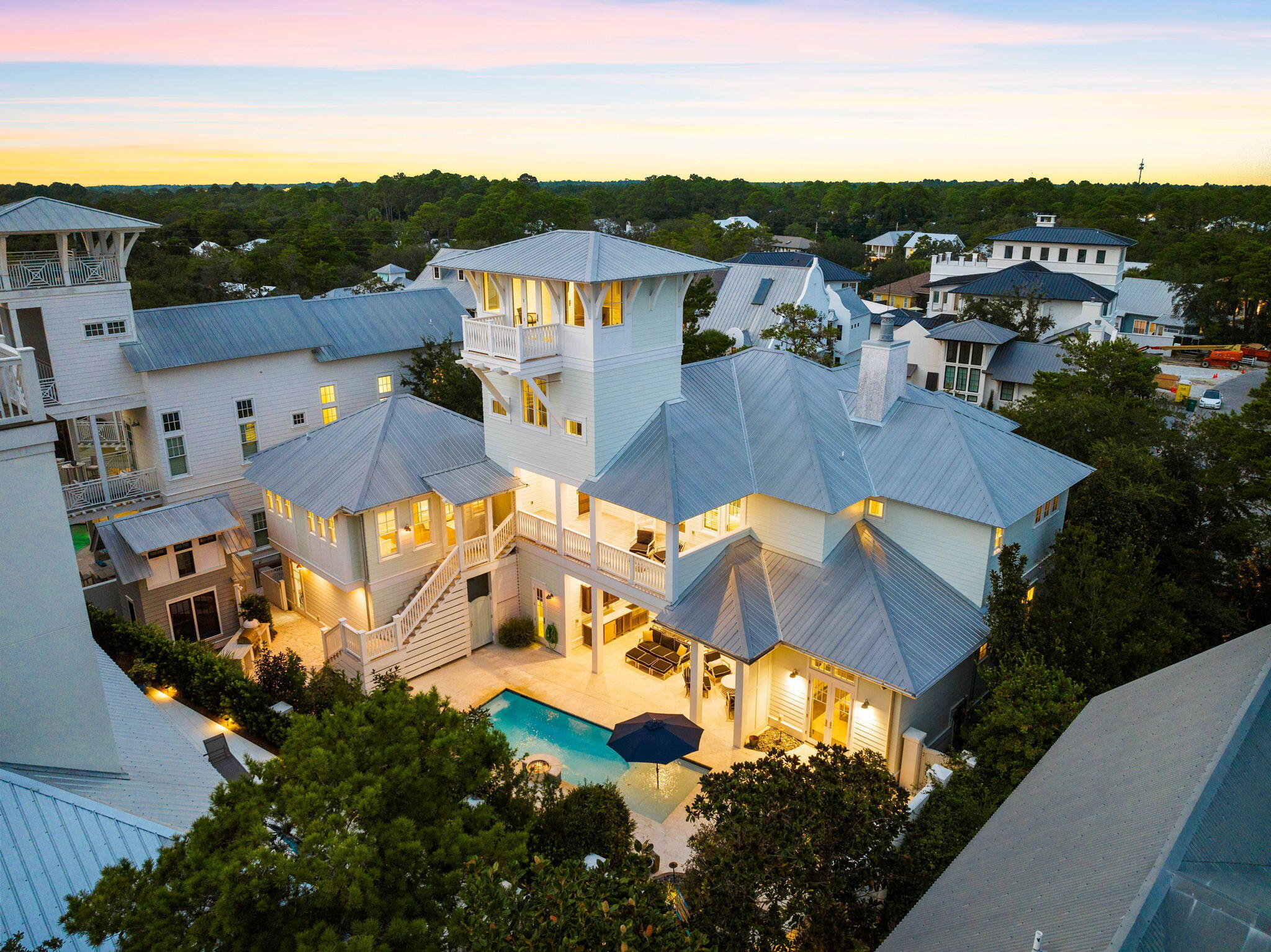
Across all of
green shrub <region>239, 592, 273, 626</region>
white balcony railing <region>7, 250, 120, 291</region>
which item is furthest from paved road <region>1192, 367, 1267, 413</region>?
white balcony railing <region>7, 250, 120, 291</region>

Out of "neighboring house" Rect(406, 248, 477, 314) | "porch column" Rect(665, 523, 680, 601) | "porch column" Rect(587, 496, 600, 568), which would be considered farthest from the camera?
"neighboring house" Rect(406, 248, 477, 314)

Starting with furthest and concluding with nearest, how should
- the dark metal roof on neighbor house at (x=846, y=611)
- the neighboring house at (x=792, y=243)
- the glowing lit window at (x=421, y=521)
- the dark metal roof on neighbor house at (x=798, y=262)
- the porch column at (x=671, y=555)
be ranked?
the neighboring house at (x=792, y=243) → the dark metal roof on neighbor house at (x=798, y=262) → the glowing lit window at (x=421, y=521) → the porch column at (x=671, y=555) → the dark metal roof on neighbor house at (x=846, y=611)

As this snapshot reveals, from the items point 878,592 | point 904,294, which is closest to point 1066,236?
point 904,294

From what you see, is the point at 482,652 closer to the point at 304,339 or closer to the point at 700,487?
the point at 700,487

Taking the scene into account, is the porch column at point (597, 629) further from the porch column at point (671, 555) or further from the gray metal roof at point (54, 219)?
the gray metal roof at point (54, 219)

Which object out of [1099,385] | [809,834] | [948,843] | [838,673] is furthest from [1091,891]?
[1099,385]

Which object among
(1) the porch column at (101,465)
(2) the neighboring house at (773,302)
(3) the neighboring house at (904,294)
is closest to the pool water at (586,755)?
(1) the porch column at (101,465)

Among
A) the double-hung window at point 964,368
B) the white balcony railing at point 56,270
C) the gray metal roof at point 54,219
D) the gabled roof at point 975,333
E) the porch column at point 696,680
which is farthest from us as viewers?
the double-hung window at point 964,368

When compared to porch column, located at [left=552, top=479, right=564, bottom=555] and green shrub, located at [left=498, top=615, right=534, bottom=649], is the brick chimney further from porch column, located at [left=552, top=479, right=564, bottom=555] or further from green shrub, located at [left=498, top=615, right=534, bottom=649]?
green shrub, located at [left=498, top=615, right=534, bottom=649]
